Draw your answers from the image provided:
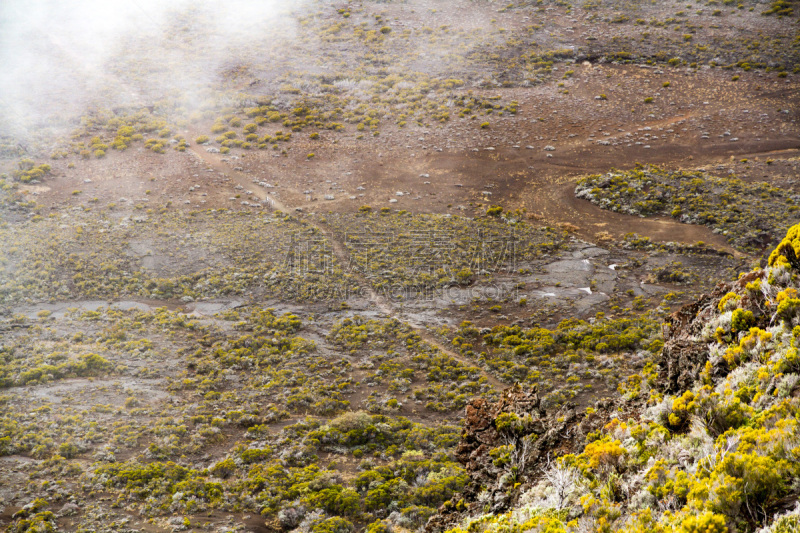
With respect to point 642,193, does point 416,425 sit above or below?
below

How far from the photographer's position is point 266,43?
192 feet

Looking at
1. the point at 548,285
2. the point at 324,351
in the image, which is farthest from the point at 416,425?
the point at 548,285

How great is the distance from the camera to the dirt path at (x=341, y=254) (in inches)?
776

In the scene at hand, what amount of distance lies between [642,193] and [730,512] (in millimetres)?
31178

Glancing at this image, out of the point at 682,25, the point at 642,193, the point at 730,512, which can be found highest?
the point at 682,25

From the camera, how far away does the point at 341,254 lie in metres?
28.6

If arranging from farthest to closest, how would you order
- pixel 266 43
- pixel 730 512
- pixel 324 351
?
pixel 266 43 → pixel 324 351 → pixel 730 512

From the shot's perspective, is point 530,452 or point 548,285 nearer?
point 530,452

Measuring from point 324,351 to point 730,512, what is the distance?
17701mm

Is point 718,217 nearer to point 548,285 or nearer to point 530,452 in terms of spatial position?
point 548,285

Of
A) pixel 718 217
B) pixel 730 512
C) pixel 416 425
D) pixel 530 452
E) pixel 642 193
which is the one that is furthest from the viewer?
pixel 642 193

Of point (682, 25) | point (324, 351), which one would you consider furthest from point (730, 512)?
Answer: point (682, 25)

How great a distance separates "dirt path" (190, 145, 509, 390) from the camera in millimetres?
19719

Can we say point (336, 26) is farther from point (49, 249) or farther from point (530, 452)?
point (530, 452)
